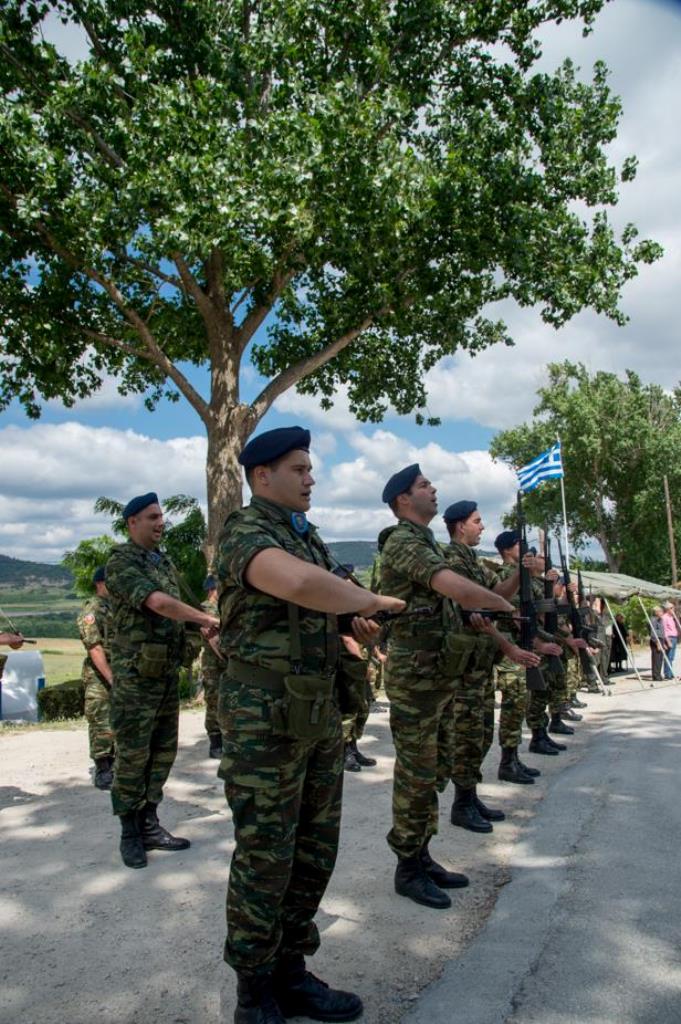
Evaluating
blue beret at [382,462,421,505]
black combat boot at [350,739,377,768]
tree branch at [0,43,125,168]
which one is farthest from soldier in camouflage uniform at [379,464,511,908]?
tree branch at [0,43,125,168]

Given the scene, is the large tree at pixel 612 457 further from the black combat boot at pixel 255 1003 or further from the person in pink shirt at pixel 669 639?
the black combat boot at pixel 255 1003

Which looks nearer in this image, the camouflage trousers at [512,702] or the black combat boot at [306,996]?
the black combat boot at [306,996]

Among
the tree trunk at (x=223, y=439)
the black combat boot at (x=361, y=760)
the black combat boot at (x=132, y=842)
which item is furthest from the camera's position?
the tree trunk at (x=223, y=439)

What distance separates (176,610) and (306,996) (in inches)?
88.0

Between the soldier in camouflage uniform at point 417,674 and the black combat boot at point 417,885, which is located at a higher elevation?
the soldier in camouflage uniform at point 417,674

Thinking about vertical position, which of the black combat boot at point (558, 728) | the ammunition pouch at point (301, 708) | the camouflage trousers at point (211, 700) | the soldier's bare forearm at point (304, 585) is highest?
the soldier's bare forearm at point (304, 585)

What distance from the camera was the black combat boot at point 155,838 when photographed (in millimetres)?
4961

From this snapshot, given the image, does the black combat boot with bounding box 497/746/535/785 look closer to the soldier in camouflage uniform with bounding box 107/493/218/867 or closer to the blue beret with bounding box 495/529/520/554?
the blue beret with bounding box 495/529/520/554

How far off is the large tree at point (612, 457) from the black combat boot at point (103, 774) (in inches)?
1678

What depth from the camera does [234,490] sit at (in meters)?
14.2

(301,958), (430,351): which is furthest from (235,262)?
(301,958)

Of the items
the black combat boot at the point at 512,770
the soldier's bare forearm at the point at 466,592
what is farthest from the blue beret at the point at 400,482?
the black combat boot at the point at 512,770

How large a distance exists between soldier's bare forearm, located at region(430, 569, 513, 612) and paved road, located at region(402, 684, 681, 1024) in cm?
147

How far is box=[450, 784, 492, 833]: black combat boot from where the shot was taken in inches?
212
